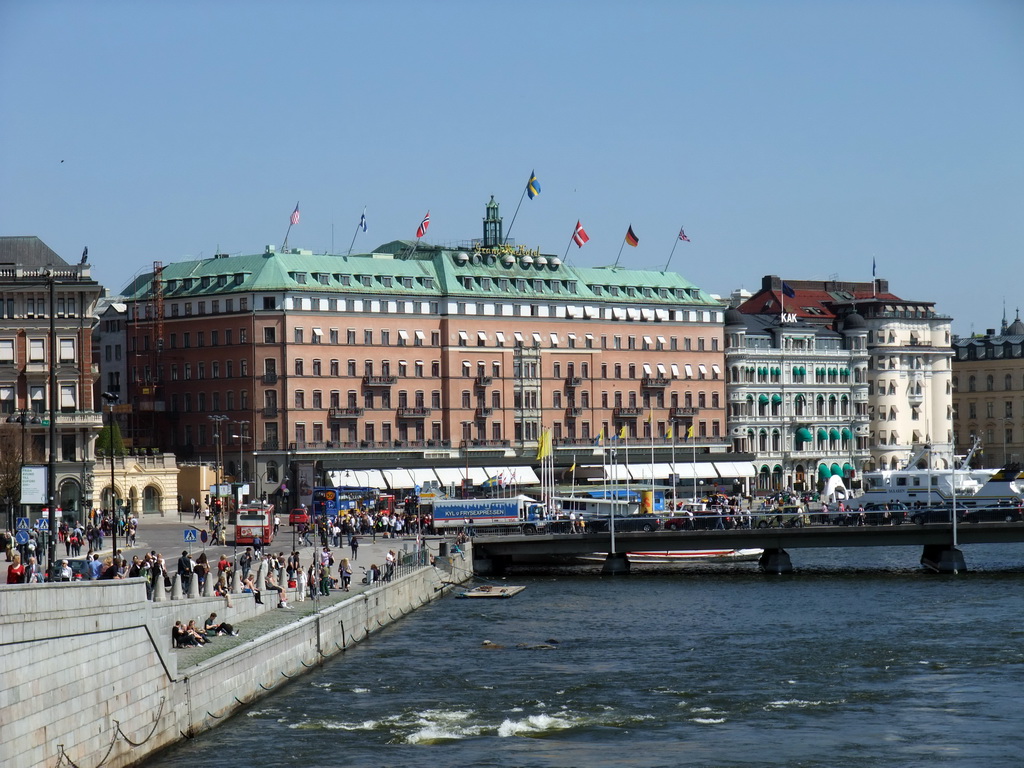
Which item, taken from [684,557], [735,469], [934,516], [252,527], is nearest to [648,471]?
[735,469]

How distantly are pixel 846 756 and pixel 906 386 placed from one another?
14558 cm

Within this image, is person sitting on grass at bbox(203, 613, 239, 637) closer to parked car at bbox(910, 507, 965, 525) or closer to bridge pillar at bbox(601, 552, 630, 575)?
bridge pillar at bbox(601, 552, 630, 575)

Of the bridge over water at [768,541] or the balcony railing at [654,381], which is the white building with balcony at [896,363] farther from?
the bridge over water at [768,541]

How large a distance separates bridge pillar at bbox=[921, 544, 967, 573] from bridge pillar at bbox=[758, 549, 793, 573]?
730 cm

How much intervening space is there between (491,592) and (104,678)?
48.8 meters

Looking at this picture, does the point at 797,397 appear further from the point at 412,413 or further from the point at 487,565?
the point at 487,565

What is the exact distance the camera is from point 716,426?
166000mm

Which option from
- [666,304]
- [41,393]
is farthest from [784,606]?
[666,304]

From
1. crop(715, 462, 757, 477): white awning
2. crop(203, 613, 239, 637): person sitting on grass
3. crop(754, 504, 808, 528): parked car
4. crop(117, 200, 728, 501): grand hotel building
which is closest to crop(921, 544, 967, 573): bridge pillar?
crop(754, 504, 808, 528): parked car

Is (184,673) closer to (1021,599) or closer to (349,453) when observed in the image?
(1021,599)

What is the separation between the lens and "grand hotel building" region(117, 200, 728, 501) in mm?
139875

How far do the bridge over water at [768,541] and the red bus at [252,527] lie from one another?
1219 centimetres

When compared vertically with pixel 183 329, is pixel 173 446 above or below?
below

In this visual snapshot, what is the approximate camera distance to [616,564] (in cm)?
9819
